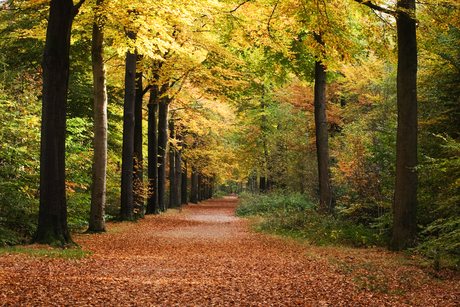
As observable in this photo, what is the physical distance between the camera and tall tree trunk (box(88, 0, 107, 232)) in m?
11.8

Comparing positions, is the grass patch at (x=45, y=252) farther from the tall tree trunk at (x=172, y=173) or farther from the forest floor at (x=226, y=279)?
the tall tree trunk at (x=172, y=173)

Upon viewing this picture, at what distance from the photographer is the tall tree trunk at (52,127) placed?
326 inches

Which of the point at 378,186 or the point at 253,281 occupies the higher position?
the point at 378,186

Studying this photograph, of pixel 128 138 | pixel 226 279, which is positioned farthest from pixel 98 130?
pixel 226 279

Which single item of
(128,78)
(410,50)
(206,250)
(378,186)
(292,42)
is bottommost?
(206,250)

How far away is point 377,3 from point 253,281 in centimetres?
696

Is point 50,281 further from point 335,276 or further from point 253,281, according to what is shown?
point 335,276

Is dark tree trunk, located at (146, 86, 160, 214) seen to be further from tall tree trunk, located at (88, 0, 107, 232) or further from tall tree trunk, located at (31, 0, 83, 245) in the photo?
tall tree trunk, located at (31, 0, 83, 245)

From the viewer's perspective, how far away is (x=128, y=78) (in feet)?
50.1

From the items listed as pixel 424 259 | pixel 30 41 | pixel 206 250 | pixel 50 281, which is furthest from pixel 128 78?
pixel 424 259

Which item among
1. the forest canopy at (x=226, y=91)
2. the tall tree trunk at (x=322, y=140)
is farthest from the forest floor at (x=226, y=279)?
the tall tree trunk at (x=322, y=140)

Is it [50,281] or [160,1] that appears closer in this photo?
[50,281]

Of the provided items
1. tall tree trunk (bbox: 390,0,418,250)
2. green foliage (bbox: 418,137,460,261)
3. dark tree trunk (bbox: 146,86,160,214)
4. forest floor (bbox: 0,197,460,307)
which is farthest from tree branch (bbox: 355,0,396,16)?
dark tree trunk (bbox: 146,86,160,214)

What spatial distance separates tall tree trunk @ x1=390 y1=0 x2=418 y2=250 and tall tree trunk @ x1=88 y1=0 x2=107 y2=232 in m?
8.39
